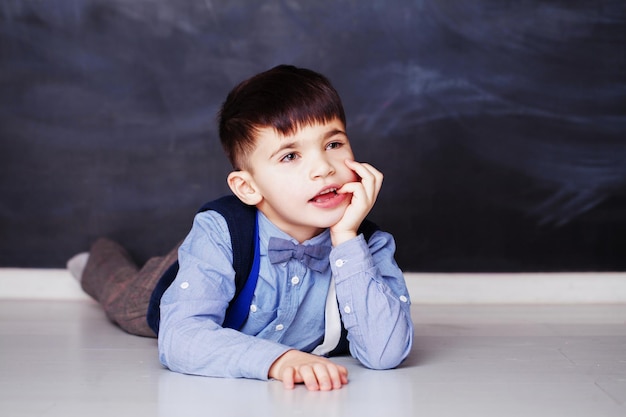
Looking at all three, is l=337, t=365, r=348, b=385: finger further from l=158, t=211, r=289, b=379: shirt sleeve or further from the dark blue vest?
the dark blue vest

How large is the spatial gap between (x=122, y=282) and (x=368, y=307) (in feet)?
3.03

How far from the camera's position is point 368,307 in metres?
1.55

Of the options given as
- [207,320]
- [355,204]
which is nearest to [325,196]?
[355,204]

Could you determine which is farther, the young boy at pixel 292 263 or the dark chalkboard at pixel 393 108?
the dark chalkboard at pixel 393 108

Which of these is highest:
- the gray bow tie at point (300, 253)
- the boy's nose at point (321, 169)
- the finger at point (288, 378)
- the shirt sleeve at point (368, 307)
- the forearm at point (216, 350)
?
the boy's nose at point (321, 169)

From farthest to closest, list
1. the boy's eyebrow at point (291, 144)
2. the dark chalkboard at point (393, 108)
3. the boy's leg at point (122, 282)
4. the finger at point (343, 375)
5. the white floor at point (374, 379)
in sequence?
the dark chalkboard at point (393, 108) < the boy's leg at point (122, 282) < the boy's eyebrow at point (291, 144) < the finger at point (343, 375) < the white floor at point (374, 379)

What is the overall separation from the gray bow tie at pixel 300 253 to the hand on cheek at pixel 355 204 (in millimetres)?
84

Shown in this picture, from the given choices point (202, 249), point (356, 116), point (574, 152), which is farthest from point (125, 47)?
point (574, 152)

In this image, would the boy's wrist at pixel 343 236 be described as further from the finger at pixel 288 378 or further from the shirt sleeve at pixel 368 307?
the finger at pixel 288 378

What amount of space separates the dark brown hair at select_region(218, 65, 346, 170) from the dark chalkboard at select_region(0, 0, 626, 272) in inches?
35.6

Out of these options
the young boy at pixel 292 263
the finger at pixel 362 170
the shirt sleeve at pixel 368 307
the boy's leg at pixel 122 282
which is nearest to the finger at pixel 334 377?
the young boy at pixel 292 263

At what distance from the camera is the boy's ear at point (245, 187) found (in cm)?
166

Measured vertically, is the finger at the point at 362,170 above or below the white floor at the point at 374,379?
above

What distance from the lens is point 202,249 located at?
5.30ft
